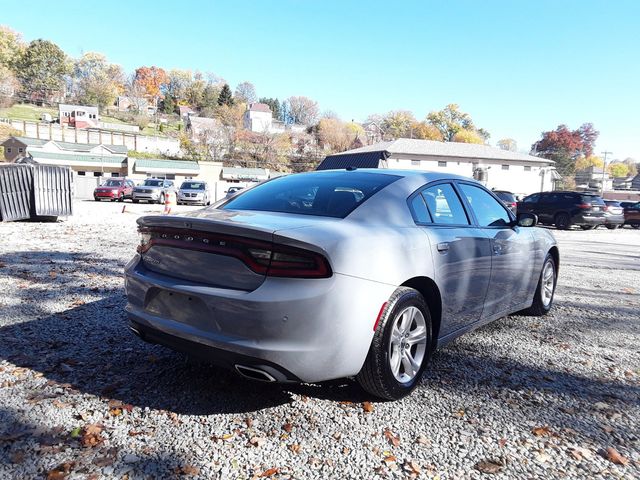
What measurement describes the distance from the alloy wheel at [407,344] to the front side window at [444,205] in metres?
0.81

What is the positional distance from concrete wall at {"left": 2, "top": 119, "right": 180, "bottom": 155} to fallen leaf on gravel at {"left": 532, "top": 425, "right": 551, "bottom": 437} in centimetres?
7878

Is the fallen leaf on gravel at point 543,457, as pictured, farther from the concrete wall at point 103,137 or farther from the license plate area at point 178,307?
the concrete wall at point 103,137

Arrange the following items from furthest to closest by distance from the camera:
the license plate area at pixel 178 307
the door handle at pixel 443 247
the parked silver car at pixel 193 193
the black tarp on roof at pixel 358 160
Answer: the black tarp on roof at pixel 358 160
the parked silver car at pixel 193 193
the door handle at pixel 443 247
the license plate area at pixel 178 307

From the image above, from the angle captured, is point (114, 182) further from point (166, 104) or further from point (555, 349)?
point (166, 104)

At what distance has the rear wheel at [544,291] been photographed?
511cm

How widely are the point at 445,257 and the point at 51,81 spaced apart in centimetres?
11910

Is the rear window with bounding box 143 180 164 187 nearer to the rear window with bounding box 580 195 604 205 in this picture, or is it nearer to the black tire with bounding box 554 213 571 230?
the black tire with bounding box 554 213 571 230

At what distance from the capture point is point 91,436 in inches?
100.0

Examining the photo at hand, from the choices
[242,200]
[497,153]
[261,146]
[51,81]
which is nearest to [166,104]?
[51,81]

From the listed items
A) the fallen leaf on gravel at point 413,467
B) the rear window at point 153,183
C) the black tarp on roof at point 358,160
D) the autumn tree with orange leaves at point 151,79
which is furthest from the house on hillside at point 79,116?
the fallen leaf on gravel at point 413,467

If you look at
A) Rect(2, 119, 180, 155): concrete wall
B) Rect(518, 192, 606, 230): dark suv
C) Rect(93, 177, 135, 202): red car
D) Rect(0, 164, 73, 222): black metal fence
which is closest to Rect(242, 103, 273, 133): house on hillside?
Rect(2, 119, 180, 155): concrete wall

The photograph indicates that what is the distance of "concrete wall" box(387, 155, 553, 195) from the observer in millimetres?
45469

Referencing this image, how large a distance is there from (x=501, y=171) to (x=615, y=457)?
160ft

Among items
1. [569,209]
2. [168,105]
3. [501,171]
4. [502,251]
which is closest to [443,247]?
[502,251]
